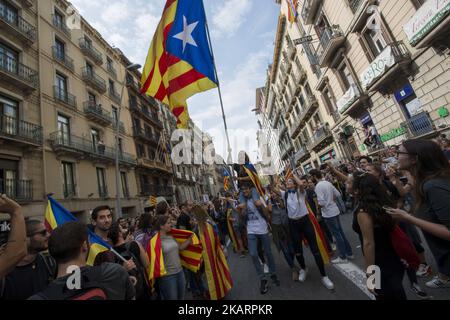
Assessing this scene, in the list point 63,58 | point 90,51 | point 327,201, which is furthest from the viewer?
point 90,51

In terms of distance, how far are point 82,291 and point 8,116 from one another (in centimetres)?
1400

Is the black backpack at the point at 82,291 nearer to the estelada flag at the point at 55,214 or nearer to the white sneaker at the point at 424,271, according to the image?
the estelada flag at the point at 55,214

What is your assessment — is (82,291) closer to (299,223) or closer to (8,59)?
(299,223)

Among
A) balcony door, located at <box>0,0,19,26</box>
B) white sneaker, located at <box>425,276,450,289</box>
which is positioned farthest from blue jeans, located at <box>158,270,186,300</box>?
balcony door, located at <box>0,0,19,26</box>

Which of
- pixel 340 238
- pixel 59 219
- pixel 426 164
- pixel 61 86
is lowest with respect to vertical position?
pixel 340 238

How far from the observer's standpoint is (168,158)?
3183cm

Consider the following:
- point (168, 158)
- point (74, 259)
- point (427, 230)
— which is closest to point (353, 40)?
point (427, 230)

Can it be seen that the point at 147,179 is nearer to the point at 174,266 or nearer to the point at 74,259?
the point at 174,266

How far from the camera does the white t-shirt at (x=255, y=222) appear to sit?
172 inches

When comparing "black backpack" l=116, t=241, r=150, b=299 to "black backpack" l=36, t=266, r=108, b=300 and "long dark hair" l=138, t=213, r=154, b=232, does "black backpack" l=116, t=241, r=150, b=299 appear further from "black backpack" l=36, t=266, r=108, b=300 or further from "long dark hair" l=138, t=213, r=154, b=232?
"black backpack" l=36, t=266, r=108, b=300

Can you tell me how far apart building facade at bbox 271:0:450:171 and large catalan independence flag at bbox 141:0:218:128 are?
8.11m

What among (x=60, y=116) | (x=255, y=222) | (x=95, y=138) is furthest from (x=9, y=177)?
(x=255, y=222)

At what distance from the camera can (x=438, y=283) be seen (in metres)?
3.04

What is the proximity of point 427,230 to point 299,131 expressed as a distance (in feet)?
→ 99.5
